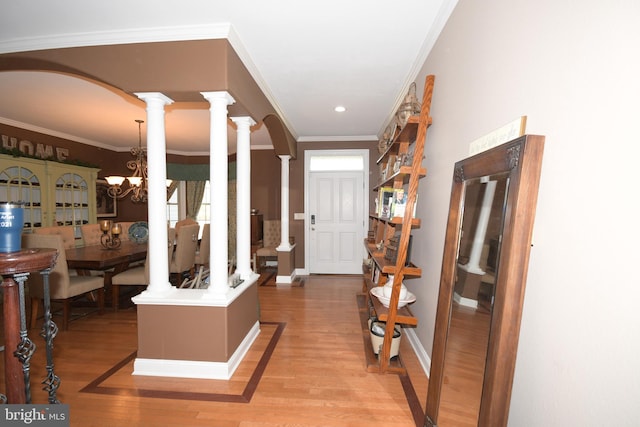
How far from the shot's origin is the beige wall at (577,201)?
772mm

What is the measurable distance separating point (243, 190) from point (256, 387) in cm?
172

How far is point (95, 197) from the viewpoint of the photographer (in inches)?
223

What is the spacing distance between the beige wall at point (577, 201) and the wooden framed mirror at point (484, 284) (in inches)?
4.2

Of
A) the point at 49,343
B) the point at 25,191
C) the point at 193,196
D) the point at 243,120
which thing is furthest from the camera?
the point at 193,196

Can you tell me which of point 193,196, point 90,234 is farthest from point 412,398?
point 193,196

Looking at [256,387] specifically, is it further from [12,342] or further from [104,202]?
[104,202]

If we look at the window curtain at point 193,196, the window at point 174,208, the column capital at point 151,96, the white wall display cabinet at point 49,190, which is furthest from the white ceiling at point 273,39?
the window at point 174,208

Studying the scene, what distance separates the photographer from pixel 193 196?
7.12 metres

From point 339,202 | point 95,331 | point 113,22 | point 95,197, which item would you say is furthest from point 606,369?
point 95,197

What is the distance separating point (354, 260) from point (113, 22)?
4.74 metres

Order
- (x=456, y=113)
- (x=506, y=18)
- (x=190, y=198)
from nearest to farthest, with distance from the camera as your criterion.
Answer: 1. (x=506, y=18)
2. (x=456, y=113)
3. (x=190, y=198)

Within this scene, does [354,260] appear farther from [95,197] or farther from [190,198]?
[95,197]

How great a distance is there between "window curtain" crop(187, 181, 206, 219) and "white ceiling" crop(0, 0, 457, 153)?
10.0ft

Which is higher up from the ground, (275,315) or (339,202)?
(339,202)
